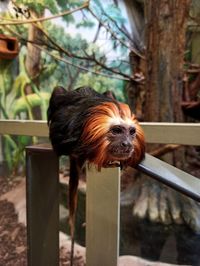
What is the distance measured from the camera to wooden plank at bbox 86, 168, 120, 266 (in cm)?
80

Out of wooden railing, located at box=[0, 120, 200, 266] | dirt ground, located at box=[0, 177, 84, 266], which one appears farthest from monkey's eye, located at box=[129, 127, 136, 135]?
dirt ground, located at box=[0, 177, 84, 266]

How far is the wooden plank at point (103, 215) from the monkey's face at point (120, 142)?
0.29 meters

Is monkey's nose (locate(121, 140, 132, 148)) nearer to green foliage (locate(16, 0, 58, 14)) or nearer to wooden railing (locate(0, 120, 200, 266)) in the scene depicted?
wooden railing (locate(0, 120, 200, 266))

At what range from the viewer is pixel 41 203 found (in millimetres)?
759

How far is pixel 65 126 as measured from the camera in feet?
1.94

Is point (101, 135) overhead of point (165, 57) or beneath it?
beneath

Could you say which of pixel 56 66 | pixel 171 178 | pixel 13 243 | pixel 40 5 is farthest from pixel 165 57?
pixel 171 178

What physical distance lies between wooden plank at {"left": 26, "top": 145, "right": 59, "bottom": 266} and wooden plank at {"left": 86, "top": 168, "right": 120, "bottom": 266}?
0.10m

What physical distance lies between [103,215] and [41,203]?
0.52ft

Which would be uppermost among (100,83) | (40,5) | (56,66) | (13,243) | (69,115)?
(40,5)

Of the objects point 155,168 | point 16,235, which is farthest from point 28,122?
point 16,235

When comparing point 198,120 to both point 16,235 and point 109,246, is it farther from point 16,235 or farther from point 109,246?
point 109,246

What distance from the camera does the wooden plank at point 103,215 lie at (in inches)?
31.4

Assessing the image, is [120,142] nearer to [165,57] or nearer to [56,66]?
[165,57]
